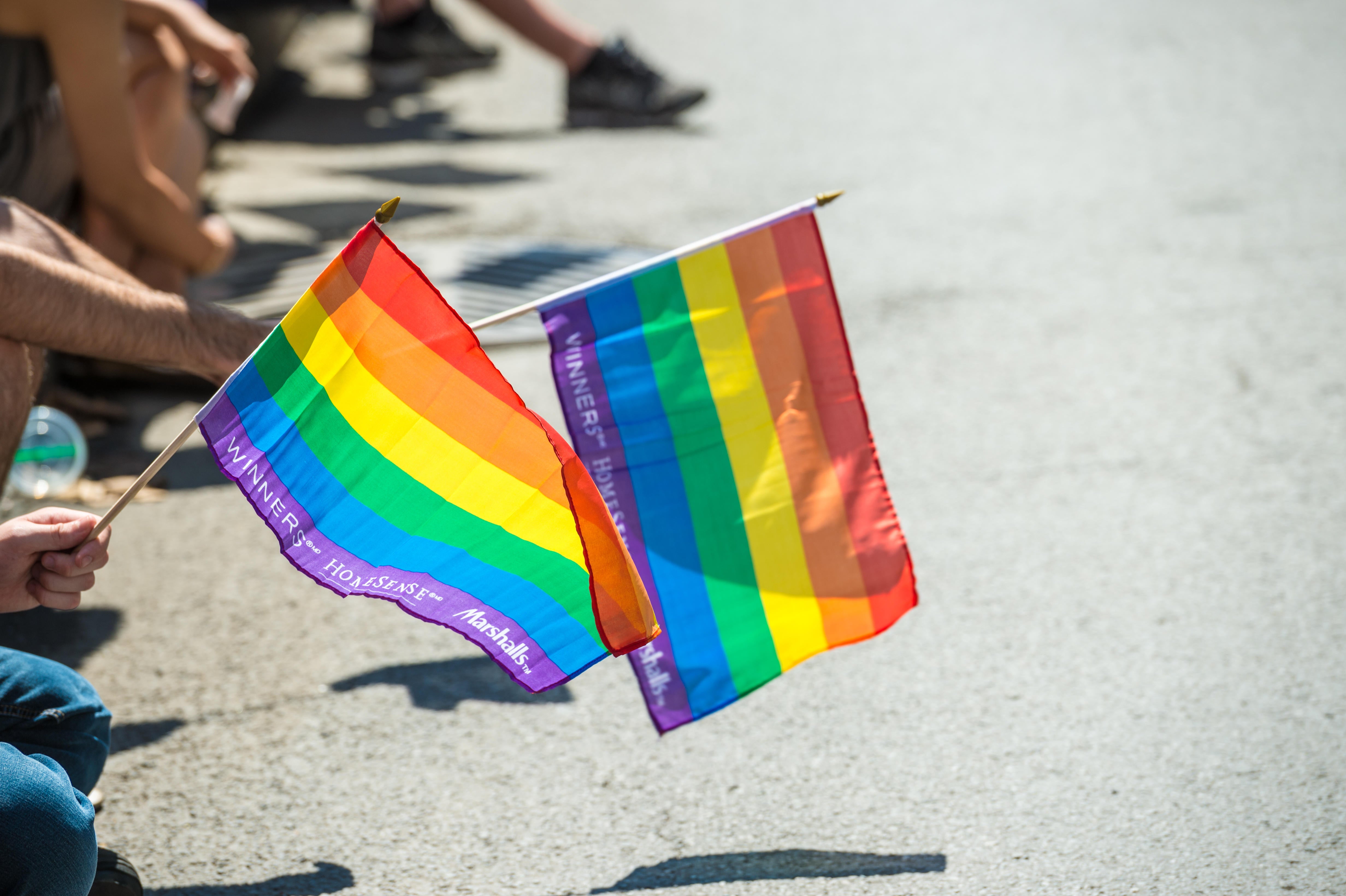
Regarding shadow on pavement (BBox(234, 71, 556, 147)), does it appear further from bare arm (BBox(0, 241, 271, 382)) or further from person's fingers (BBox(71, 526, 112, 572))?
person's fingers (BBox(71, 526, 112, 572))

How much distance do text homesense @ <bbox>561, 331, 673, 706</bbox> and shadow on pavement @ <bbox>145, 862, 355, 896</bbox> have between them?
0.61 m

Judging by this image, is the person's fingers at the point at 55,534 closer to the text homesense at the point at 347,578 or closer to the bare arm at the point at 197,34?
the text homesense at the point at 347,578

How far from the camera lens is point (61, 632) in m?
2.84

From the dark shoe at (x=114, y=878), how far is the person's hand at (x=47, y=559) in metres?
0.42

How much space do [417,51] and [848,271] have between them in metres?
3.83

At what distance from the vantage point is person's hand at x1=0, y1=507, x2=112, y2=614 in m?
1.79

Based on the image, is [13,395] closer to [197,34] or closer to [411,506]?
[411,506]

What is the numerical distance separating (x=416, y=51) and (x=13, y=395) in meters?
5.64

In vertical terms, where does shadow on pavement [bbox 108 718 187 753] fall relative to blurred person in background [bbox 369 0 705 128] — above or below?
below

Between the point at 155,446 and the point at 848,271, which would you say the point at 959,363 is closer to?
the point at 848,271

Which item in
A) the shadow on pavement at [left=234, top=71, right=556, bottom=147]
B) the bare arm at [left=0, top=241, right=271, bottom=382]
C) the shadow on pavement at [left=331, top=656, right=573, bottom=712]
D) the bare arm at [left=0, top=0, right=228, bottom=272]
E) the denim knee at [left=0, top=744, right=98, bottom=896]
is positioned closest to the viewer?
the denim knee at [left=0, top=744, right=98, bottom=896]

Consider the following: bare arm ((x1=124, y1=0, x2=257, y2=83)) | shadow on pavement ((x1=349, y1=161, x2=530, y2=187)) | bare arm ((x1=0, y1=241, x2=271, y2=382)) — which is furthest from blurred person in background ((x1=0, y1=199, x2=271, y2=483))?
shadow on pavement ((x1=349, y1=161, x2=530, y2=187))

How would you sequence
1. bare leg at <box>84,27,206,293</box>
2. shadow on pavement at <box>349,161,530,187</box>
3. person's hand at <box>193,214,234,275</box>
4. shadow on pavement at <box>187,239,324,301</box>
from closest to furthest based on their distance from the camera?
bare leg at <box>84,27,206,293</box> → person's hand at <box>193,214,234,275</box> → shadow on pavement at <box>187,239,324,301</box> → shadow on pavement at <box>349,161,530,187</box>

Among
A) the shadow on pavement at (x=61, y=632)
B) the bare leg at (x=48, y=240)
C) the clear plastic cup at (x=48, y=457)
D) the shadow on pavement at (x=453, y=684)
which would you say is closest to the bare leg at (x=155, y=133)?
the clear plastic cup at (x=48, y=457)
